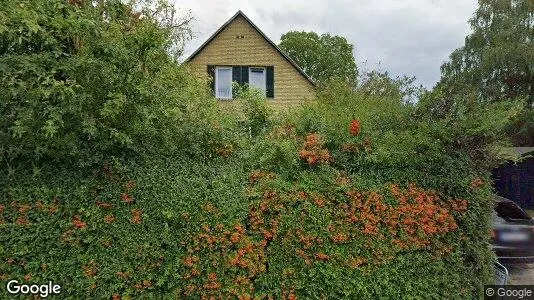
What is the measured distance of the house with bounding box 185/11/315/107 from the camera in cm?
1562

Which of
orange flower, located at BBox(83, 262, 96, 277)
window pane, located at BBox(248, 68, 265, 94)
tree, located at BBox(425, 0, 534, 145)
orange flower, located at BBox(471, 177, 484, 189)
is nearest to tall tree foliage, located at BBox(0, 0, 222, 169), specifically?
orange flower, located at BBox(83, 262, 96, 277)

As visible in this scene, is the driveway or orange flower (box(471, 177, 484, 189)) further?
the driveway

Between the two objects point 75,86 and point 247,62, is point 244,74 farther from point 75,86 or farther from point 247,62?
point 75,86

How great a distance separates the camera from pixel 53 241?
3.62 metres

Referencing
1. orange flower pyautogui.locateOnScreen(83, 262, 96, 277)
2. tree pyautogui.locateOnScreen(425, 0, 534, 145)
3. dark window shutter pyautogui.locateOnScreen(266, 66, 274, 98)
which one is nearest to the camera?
orange flower pyautogui.locateOnScreen(83, 262, 96, 277)

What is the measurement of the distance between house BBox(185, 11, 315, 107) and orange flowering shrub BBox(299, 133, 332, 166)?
11.6 m

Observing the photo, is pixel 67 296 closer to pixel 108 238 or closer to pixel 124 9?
pixel 108 238

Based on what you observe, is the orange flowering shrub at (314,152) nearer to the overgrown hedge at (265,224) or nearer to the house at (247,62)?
the overgrown hedge at (265,224)

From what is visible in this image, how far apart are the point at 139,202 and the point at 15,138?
140cm

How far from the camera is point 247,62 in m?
15.7

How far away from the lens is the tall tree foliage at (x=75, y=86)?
327cm

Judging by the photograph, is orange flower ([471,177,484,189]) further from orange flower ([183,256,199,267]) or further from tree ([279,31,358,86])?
tree ([279,31,358,86])

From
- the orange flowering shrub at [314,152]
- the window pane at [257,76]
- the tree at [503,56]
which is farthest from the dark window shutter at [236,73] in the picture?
the orange flowering shrub at [314,152]

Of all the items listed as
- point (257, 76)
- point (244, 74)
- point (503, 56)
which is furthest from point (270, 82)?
point (503, 56)
